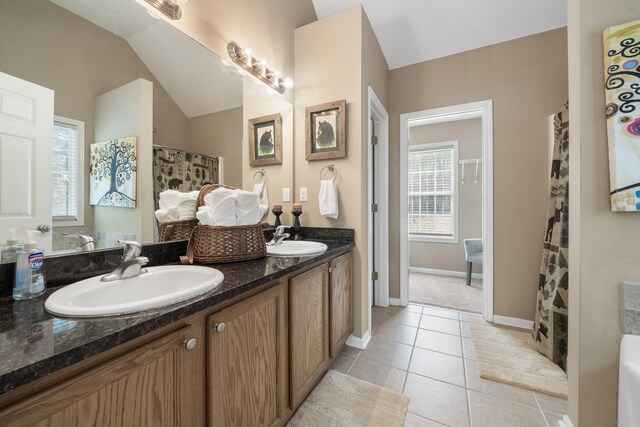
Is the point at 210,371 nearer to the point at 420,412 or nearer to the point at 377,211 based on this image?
the point at 420,412

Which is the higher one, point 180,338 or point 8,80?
point 8,80

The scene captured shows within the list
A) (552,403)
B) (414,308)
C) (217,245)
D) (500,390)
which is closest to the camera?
(217,245)

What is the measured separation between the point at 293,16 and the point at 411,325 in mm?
2995

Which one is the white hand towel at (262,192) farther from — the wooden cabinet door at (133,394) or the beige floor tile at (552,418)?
the beige floor tile at (552,418)

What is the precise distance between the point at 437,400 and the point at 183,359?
1.45m

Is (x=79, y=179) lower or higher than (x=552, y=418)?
higher

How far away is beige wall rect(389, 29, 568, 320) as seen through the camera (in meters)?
2.23

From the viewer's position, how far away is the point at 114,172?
3.40ft

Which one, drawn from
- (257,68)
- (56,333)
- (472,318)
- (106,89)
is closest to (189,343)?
(56,333)

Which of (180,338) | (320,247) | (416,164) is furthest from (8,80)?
(416,164)

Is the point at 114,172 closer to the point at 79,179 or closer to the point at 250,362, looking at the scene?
the point at 79,179

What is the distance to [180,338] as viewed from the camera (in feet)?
2.35

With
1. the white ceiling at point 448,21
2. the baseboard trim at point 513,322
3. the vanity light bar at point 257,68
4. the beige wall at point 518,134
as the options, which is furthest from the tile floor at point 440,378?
the white ceiling at point 448,21

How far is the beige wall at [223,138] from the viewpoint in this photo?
1.39 m
